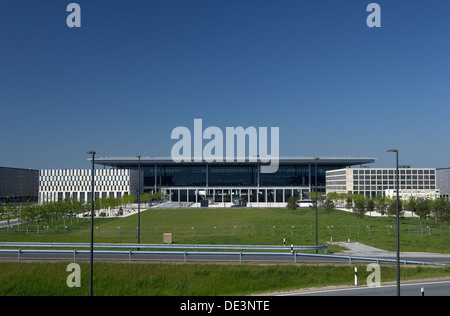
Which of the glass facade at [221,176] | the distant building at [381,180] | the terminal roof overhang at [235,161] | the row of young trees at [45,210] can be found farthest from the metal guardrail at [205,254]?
the glass facade at [221,176]

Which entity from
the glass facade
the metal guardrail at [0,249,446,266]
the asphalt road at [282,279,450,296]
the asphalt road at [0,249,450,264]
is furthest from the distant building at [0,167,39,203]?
the asphalt road at [282,279,450,296]

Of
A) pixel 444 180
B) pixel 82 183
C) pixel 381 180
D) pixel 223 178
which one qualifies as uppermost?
pixel 223 178

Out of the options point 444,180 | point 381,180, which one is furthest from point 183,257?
point 444,180

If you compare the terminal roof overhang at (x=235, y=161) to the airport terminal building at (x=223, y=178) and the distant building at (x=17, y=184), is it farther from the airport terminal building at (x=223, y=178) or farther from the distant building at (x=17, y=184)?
the distant building at (x=17, y=184)

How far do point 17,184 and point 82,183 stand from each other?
49.7m

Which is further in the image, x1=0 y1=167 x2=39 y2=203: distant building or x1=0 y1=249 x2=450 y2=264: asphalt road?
x1=0 y1=167 x2=39 y2=203: distant building

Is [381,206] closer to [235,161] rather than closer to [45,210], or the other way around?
[45,210]

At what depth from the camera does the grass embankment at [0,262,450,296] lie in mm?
22719

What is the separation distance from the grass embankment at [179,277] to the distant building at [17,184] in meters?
121

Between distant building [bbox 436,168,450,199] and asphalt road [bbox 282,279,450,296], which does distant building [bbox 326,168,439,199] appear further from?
asphalt road [bbox 282,279,450,296]

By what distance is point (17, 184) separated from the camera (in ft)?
500

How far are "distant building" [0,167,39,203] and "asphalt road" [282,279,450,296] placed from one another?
134 metres
